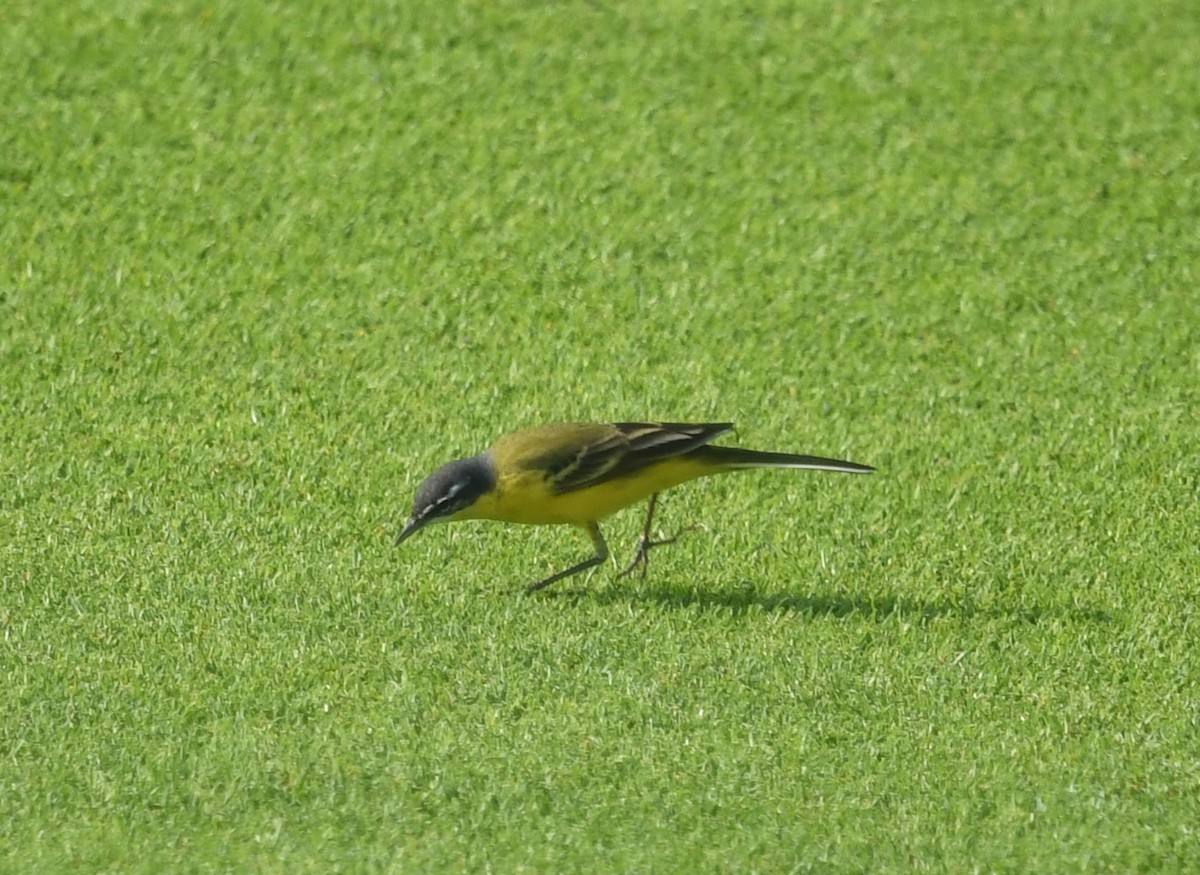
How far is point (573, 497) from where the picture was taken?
A: 310 inches

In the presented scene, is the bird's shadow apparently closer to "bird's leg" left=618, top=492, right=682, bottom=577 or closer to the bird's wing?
"bird's leg" left=618, top=492, right=682, bottom=577

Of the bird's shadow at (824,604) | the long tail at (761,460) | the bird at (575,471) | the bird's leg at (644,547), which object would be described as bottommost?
the bird's shadow at (824,604)

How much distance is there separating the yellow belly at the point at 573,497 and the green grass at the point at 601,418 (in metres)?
0.38

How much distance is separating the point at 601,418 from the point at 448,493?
210cm

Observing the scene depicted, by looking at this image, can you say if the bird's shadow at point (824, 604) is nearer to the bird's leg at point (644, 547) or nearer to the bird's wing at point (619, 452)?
the bird's leg at point (644, 547)

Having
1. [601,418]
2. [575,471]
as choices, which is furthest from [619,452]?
[601,418]

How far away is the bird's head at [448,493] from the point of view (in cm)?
763

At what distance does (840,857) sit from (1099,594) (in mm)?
2515

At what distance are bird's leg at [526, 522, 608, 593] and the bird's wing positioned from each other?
34 centimetres

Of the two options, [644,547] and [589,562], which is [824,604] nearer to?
[644,547]

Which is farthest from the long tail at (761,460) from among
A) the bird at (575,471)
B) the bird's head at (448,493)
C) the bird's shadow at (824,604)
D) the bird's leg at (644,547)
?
the bird's head at (448,493)

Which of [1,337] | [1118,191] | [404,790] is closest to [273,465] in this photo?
[1,337]

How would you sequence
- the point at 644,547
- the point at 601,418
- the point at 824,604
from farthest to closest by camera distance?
the point at 601,418 < the point at 644,547 < the point at 824,604

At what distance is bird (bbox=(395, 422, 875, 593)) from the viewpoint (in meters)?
7.69
